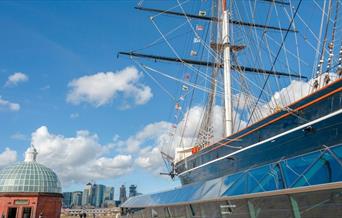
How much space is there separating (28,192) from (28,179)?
72.3 inches

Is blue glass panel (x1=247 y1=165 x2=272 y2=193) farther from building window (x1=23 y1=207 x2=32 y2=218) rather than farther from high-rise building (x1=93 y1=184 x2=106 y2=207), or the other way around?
high-rise building (x1=93 y1=184 x2=106 y2=207)

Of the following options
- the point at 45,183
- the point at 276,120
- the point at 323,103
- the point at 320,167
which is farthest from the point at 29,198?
the point at 320,167

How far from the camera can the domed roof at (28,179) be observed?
1718 inches

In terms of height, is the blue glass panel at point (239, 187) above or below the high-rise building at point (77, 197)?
below

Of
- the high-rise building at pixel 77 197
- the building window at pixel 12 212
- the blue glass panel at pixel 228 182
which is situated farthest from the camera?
the high-rise building at pixel 77 197

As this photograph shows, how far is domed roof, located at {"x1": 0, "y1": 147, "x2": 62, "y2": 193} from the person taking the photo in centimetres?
4362

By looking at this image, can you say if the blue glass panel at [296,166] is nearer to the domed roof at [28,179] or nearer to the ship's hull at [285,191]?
the ship's hull at [285,191]

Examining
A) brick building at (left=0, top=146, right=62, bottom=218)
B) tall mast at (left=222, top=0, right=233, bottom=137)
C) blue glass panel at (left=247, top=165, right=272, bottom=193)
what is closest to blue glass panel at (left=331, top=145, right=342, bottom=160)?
blue glass panel at (left=247, top=165, right=272, bottom=193)

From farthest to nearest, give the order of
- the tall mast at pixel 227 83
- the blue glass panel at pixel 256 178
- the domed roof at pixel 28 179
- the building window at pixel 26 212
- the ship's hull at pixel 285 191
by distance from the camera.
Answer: the domed roof at pixel 28 179, the building window at pixel 26 212, the tall mast at pixel 227 83, the blue glass panel at pixel 256 178, the ship's hull at pixel 285 191

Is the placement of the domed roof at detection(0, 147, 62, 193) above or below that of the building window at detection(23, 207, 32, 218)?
above

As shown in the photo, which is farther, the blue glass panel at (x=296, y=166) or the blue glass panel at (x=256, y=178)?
the blue glass panel at (x=256, y=178)

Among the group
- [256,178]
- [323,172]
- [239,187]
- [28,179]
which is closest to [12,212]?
[28,179]

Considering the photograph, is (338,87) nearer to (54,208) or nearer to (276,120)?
(276,120)

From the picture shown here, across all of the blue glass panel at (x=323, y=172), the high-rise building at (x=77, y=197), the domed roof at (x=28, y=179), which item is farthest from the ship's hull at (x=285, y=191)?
the high-rise building at (x=77, y=197)
